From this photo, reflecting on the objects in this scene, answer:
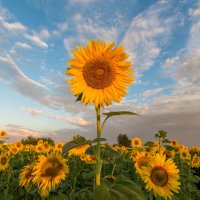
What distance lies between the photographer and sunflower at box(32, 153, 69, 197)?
4.13 meters

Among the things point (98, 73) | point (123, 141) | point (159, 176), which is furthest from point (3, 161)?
point (123, 141)

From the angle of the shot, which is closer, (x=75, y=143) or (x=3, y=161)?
(x=75, y=143)

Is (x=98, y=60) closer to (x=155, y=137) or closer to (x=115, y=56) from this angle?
(x=115, y=56)

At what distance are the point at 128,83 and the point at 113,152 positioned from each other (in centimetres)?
77

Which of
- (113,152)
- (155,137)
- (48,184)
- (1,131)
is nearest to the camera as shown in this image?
(113,152)

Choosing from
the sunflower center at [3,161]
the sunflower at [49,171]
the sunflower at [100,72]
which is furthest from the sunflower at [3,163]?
the sunflower at [100,72]

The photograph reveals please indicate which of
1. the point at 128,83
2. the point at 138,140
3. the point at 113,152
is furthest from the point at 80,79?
the point at 138,140

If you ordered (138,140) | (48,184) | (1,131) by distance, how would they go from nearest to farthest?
1. (48,184)
2. (138,140)
3. (1,131)

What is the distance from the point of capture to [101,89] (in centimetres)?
361

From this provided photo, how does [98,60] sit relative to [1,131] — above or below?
below

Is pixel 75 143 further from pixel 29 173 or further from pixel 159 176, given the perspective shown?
pixel 29 173

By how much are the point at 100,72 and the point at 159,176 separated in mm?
1691

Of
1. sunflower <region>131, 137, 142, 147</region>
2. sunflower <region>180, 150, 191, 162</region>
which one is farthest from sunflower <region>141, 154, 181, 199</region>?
sunflower <region>131, 137, 142, 147</region>

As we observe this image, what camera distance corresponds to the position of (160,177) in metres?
4.30
